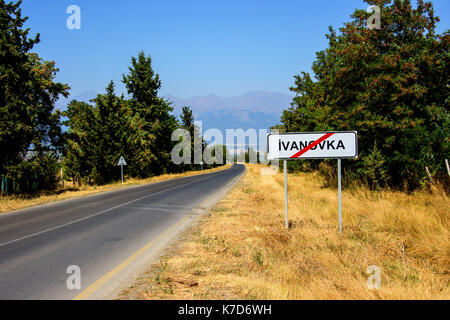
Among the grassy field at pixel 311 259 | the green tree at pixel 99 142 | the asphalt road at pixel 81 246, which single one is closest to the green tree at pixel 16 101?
the asphalt road at pixel 81 246

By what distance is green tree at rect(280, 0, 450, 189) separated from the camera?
1345 centimetres

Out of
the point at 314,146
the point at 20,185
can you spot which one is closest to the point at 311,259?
the point at 314,146

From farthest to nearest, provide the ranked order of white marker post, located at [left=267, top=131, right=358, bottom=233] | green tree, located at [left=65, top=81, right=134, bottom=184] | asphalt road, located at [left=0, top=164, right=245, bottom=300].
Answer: green tree, located at [left=65, top=81, right=134, bottom=184] → white marker post, located at [left=267, top=131, right=358, bottom=233] → asphalt road, located at [left=0, top=164, right=245, bottom=300]

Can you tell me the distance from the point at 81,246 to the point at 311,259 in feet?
16.1

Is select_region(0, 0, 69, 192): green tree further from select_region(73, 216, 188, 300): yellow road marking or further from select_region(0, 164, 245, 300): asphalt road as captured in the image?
select_region(73, 216, 188, 300): yellow road marking

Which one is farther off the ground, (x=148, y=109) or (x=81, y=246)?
(x=148, y=109)

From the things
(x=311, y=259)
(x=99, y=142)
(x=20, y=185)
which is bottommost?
(x=311, y=259)

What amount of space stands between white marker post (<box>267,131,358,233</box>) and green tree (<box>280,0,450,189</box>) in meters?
6.95

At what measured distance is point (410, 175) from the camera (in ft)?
48.5

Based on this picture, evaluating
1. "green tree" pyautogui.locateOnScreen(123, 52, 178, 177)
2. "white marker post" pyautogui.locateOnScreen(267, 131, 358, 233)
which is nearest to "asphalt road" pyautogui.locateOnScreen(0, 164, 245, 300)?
"white marker post" pyautogui.locateOnScreen(267, 131, 358, 233)

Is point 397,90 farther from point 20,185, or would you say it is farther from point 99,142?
point 99,142

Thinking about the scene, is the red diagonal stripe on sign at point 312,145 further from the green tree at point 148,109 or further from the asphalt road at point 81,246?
the green tree at point 148,109

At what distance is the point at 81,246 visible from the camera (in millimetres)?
7289

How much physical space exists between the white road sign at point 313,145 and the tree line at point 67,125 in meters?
16.4
